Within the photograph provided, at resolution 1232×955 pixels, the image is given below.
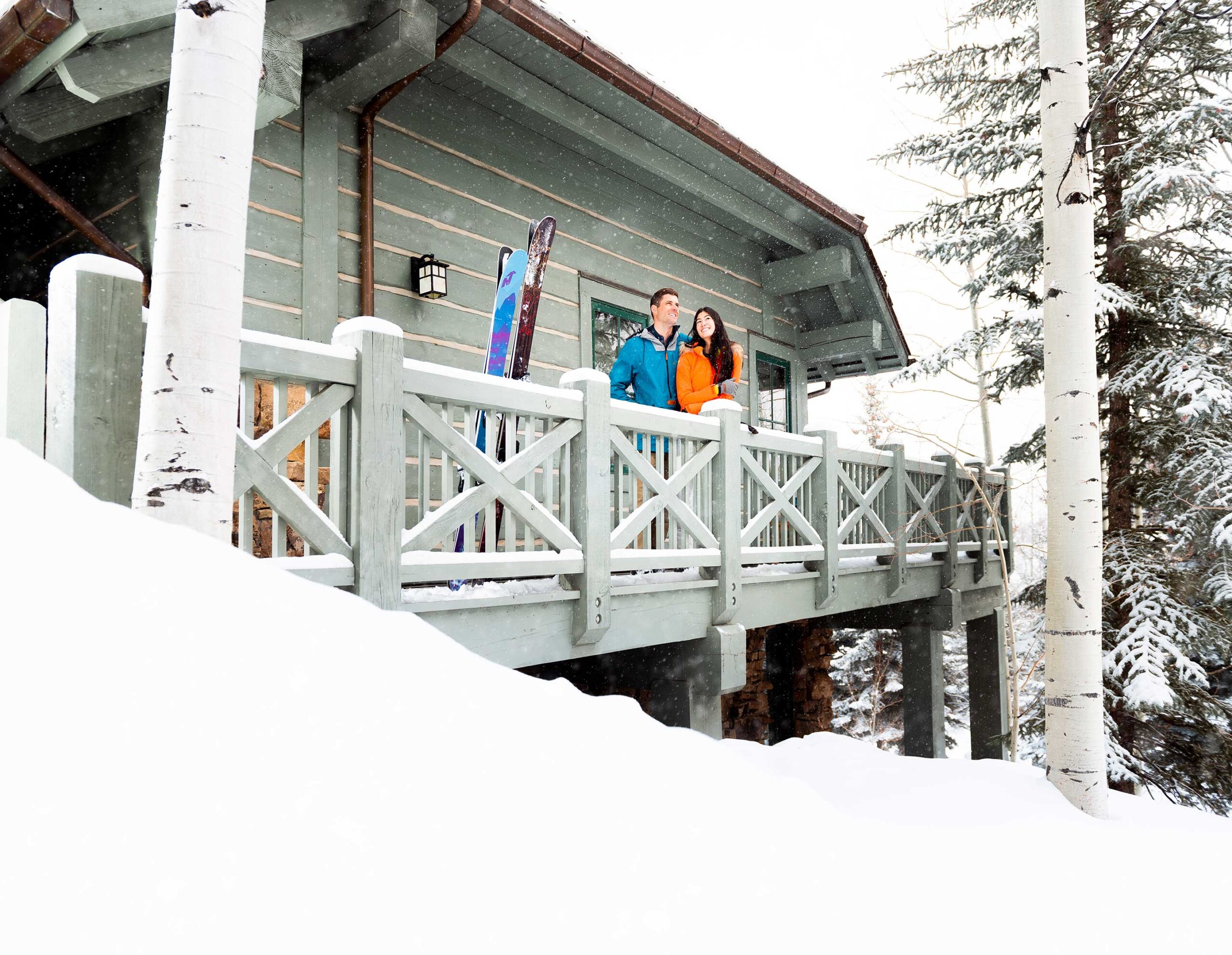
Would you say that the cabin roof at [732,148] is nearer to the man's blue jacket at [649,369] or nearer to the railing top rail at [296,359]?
the man's blue jacket at [649,369]

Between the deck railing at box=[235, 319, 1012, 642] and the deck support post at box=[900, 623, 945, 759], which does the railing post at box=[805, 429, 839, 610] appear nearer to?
the deck railing at box=[235, 319, 1012, 642]

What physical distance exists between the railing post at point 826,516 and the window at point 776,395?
13.2ft

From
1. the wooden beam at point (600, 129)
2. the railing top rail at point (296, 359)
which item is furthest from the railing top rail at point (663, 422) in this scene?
the wooden beam at point (600, 129)

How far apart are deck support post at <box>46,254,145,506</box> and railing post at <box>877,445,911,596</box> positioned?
5.44m

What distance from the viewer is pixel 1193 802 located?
7250 millimetres

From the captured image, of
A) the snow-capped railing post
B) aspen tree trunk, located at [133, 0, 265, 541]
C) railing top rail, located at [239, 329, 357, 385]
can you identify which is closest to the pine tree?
the snow-capped railing post

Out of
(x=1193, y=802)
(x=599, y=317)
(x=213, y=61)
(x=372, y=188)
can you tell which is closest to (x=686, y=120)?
(x=599, y=317)

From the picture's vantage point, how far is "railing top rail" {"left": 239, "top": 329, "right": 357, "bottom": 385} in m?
2.76

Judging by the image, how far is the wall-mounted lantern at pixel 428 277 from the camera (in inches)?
218

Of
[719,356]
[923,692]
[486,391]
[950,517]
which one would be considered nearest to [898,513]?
[950,517]

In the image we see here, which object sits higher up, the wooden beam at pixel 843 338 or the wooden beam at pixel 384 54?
the wooden beam at pixel 384 54

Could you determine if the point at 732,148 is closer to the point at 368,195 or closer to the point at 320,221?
the point at 368,195

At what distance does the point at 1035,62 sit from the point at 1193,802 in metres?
6.96

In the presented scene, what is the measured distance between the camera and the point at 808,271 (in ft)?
29.9
